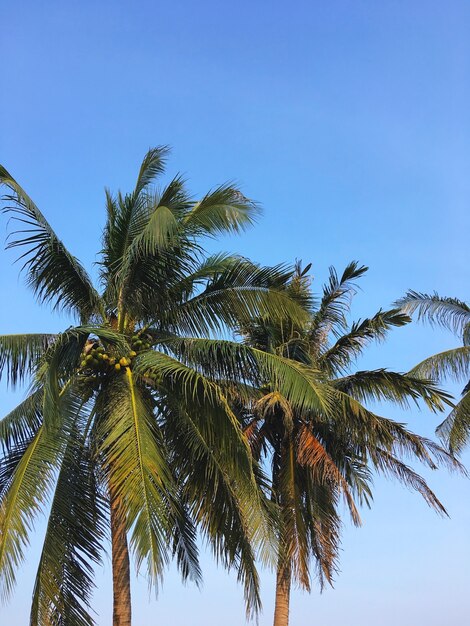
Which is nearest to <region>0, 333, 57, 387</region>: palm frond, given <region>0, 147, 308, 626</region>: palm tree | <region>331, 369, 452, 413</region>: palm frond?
<region>0, 147, 308, 626</region>: palm tree

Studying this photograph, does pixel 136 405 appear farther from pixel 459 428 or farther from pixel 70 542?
pixel 459 428

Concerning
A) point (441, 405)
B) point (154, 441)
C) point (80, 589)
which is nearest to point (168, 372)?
point (154, 441)

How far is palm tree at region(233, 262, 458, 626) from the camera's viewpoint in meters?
20.4

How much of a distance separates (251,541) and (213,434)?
5.81 feet

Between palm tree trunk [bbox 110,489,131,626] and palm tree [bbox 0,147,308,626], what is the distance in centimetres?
2

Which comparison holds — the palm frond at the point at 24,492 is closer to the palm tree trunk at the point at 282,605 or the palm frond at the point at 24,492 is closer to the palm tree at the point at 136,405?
the palm tree at the point at 136,405

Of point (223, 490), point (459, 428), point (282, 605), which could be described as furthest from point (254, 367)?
point (459, 428)

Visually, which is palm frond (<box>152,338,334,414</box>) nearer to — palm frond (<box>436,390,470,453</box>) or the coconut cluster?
the coconut cluster

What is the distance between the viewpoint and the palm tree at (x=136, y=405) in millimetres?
14758

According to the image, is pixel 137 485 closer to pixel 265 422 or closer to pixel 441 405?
pixel 441 405

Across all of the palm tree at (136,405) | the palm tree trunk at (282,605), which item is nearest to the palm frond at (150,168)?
Result: the palm tree at (136,405)

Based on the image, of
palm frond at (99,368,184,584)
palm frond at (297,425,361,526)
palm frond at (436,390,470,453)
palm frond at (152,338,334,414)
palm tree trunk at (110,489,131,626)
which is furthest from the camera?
palm frond at (436,390,470,453)

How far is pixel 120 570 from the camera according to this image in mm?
15852

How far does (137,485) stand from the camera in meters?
14.3
